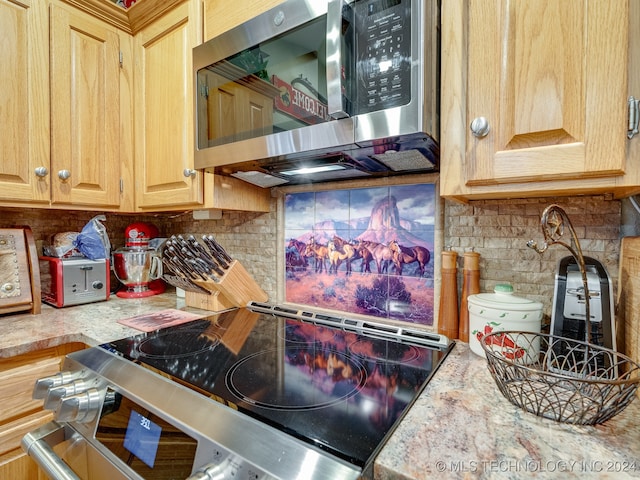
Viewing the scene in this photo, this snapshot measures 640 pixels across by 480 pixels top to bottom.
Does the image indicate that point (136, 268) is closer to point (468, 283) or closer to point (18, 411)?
point (18, 411)

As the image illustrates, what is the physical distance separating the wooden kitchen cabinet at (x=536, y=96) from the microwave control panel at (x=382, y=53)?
0.29 feet

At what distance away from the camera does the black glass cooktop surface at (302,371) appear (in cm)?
53

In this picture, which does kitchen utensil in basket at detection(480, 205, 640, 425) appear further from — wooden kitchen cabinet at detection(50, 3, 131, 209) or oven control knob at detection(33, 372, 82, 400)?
wooden kitchen cabinet at detection(50, 3, 131, 209)

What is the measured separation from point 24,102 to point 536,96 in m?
1.57

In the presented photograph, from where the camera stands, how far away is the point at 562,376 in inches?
19.2

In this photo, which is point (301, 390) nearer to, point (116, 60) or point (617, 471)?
point (617, 471)

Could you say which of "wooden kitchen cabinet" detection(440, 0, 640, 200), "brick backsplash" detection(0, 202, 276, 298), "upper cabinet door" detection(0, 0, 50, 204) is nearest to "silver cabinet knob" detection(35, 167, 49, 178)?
"upper cabinet door" detection(0, 0, 50, 204)

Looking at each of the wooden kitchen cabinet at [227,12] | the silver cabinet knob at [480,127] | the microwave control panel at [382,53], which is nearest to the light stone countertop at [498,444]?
the silver cabinet knob at [480,127]

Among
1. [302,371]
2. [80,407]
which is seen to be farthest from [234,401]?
[80,407]

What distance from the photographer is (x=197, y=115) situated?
1096 mm

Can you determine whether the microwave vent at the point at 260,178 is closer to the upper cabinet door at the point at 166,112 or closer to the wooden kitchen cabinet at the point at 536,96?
the upper cabinet door at the point at 166,112

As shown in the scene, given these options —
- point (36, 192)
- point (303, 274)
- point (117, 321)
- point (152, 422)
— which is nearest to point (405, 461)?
point (152, 422)

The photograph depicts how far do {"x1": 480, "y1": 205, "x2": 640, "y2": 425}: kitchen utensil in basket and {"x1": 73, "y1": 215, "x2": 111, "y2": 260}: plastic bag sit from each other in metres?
1.54

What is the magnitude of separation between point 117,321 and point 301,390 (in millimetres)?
847
